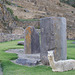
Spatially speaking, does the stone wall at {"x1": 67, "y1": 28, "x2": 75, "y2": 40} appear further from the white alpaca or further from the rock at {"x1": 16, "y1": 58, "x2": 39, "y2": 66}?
the white alpaca

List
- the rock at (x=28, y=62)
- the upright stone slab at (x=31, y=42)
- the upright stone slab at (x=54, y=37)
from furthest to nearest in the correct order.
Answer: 1. the upright stone slab at (x=31, y=42)
2. the rock at (x=28, y=62)
3. the upright stone slab at (x=54, y=37)

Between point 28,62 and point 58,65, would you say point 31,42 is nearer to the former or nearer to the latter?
point 28,62

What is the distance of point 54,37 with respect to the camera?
4.96 metres

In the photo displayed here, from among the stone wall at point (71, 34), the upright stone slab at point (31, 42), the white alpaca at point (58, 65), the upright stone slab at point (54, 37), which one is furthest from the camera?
the stone wall at point (71, 34)

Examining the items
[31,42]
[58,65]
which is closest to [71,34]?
[31,42]

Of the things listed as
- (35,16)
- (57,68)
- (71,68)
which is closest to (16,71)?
(57,68)

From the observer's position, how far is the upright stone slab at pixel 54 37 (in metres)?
4.97

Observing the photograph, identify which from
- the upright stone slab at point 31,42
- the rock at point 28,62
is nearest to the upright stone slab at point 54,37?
the rock at point 28,62

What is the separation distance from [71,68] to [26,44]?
3250mm

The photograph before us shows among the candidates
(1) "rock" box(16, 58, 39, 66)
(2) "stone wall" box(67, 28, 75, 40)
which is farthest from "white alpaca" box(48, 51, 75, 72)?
(2) "stone wall" box(67, 28, 75, 40)

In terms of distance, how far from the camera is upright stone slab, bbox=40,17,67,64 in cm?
497

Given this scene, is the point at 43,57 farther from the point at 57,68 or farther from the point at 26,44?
the point at 26,44

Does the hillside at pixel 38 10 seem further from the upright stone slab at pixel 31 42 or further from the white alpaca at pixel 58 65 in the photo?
the white alpaca at pixel 58 65

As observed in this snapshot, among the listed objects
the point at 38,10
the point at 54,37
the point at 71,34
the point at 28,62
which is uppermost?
the point at 38,10
